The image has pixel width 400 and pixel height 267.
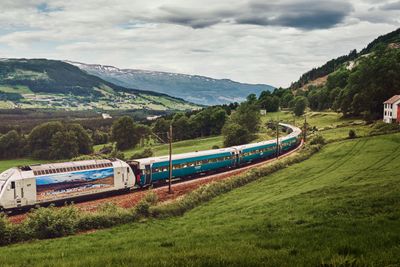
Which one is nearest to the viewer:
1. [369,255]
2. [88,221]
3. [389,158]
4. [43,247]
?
[369,255]

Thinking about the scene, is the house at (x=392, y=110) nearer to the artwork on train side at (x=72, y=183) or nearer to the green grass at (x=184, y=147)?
the green grass at (x=184, y=147)

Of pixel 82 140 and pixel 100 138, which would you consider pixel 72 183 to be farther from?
pixel 100 138

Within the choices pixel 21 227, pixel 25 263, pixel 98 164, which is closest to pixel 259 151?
pixel 98 164

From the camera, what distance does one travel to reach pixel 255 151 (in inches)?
2645

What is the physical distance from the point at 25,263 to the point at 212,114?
126m

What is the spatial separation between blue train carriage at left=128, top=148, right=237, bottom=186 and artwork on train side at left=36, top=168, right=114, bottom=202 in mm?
4505

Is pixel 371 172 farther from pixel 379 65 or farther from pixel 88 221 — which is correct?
pixel 379 65

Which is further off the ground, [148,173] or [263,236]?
[263,236]

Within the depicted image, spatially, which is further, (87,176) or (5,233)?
(87,176)

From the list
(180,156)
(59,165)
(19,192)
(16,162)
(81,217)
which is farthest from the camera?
(16,162)

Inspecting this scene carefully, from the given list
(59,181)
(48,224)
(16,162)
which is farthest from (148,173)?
(16,162)

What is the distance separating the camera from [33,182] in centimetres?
3544

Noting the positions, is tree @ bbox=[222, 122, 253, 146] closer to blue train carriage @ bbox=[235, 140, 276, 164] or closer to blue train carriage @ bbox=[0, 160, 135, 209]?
blue train carriage @ bbox=[235, 140, 276, 164]

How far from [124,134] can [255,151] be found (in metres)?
66.1
